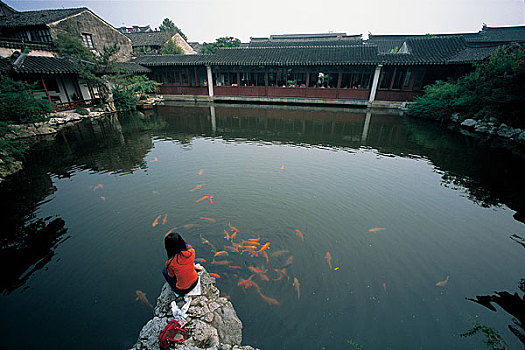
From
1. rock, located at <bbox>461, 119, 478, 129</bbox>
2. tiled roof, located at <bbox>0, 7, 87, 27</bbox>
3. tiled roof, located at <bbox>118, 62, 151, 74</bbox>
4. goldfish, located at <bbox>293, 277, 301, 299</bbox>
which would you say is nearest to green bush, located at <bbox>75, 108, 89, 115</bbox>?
tiled roof, located at <bbox>118, 62, 151, 74</bbox>

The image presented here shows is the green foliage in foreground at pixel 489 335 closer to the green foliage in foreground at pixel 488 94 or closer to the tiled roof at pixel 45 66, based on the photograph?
the green foliage in foreground at pixel 488 94

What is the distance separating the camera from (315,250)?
4613 mm

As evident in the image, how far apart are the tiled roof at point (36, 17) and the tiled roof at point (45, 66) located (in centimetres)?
731

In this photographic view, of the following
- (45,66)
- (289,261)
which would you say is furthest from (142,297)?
(45,66)

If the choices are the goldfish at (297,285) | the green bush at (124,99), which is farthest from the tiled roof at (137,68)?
the goldfish at (297,285)

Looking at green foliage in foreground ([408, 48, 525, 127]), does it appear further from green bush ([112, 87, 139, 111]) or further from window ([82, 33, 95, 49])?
window ([82, 33, 95, 49])

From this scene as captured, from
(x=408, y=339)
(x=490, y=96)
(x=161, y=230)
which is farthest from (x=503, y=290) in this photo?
(x=490, y=96)

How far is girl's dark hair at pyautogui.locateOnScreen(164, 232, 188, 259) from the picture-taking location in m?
2.86

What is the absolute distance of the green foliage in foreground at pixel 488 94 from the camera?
11.3 meters

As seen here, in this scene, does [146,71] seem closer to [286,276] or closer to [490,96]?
[286,276]

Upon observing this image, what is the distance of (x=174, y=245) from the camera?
9.56 ft

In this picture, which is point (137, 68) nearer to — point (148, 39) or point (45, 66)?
point (45, 66)

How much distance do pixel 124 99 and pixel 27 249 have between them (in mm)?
18320

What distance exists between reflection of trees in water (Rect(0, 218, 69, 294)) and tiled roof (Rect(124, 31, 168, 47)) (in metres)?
34.8
